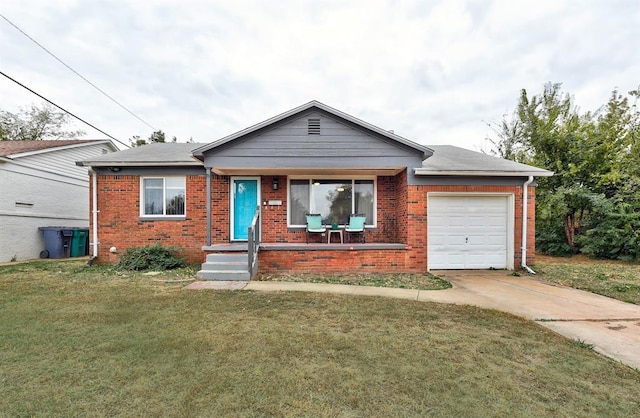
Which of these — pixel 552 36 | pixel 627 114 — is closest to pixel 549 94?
pixel 627 114

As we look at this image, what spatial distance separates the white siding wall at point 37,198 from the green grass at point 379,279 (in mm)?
10227

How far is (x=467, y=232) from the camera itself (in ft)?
29.7

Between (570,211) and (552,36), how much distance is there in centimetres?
664

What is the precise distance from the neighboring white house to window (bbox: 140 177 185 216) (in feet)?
19.0

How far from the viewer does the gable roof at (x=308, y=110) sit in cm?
827

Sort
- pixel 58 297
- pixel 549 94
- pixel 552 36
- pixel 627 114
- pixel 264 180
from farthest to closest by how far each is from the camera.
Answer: pixel 549 94, pixel 627 114, pixel 552 36, pixel 264 180, pixel 58 297

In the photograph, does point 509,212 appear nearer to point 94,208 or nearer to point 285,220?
point 285,220

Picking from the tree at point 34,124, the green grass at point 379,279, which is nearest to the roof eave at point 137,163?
the green grass at point 379,279

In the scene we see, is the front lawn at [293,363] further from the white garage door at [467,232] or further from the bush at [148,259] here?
the white garage door at [467,232]

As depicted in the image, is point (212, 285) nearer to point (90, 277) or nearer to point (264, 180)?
point (90, 277)

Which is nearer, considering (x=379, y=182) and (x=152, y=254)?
(x=152, y=254)

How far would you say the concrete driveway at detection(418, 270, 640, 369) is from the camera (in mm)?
3789

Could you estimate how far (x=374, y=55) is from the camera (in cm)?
1383

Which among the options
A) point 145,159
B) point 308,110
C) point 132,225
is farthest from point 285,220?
point 132,225
